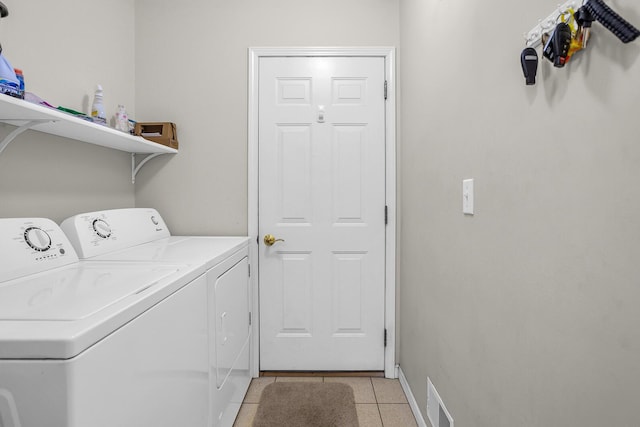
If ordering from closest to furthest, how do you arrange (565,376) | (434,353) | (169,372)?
(565,376) → (169,372) → (434,353)

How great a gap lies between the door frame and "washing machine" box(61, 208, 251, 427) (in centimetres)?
12

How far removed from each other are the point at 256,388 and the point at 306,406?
378mm

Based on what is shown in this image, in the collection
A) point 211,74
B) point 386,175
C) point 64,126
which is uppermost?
point 211,74

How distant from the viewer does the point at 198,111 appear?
2135 mm

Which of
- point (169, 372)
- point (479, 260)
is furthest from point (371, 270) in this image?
point (169, 372)

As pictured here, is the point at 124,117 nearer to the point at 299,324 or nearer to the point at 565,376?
the point at 299,324

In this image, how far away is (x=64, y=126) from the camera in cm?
132

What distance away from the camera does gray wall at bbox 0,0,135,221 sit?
130 cm

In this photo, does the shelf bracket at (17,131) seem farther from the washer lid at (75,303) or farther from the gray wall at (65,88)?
the washer lid at (75,303)

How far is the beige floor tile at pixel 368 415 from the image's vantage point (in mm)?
1702

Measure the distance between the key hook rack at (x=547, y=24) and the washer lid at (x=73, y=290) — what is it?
3.89ft

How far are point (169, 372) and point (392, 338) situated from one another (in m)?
1.54

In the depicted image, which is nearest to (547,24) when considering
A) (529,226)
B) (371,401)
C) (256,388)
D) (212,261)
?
(529,226)

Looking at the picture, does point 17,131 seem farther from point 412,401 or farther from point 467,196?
point 412,401
